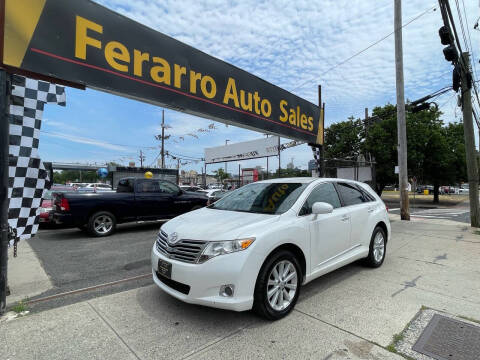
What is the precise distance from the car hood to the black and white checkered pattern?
2021 millimetres

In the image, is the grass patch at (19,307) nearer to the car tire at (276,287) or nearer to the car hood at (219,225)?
the car hood at (219,225)

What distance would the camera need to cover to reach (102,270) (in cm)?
466

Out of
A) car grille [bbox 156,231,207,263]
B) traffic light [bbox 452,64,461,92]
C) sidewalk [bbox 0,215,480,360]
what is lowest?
sidewalk [bbox 0,215,480,360]

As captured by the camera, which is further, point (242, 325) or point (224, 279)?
point (242, 325)

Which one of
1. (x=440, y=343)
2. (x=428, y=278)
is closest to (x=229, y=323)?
(x=440, y=343)

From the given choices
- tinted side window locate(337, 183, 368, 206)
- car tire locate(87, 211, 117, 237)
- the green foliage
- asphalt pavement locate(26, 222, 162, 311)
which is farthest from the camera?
the green foliage

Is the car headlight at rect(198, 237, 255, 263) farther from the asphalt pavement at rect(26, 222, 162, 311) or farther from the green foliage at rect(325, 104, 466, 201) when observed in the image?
the green foliage at rect(325, 104, 466, 201)

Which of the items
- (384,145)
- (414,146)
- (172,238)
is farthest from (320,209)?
(414,146)

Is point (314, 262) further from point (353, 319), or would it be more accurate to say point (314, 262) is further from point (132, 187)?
point (132, 187)

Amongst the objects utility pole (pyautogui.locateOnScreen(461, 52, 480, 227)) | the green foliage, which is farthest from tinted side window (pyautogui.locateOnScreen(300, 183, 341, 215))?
the green foliage

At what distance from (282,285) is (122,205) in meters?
6.09

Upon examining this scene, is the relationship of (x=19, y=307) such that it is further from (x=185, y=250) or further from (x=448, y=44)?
(x=448, y=44)

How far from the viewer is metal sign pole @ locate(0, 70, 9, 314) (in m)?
Answer: 3.08

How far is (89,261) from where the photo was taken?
5.16 meters
